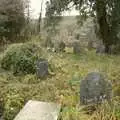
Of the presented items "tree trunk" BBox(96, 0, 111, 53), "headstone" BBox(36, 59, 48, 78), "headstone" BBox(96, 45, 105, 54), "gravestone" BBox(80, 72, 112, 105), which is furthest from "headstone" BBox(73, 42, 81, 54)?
"gravestone" BBox(80, 72, 112, 105)

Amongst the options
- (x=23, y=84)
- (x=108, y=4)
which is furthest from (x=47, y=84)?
(x=108, y=4)

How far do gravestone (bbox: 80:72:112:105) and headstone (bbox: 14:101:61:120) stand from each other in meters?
0.63

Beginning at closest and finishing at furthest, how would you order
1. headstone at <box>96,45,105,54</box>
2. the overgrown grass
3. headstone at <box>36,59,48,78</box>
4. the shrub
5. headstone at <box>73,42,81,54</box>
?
the overgrown grass
the shrub
headstone at <box>36,59,48,78</box>
headstone at <box>73,42,81,54</box>
headstone at <box>96,45,105,54</box>

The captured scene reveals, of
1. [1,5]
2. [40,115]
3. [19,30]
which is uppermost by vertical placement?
[1,5]

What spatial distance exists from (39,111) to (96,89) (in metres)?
1.16

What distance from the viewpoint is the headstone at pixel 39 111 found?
17.2 feet

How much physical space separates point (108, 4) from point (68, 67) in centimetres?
511

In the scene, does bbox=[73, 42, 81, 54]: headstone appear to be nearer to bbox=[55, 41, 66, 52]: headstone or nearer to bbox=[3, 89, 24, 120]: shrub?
bbox=[55, 41, 66, 52]: headstone

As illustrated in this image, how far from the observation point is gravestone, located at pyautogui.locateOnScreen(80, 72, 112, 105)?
5578 mm

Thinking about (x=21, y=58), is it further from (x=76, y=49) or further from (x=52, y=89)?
(x=76, y=49)

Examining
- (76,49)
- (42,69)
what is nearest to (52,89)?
(42,69)

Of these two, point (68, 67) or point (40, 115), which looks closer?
point (40, 115)

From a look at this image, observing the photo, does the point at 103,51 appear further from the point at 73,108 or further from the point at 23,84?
the point at 73,108

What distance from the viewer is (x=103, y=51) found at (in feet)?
51.7
